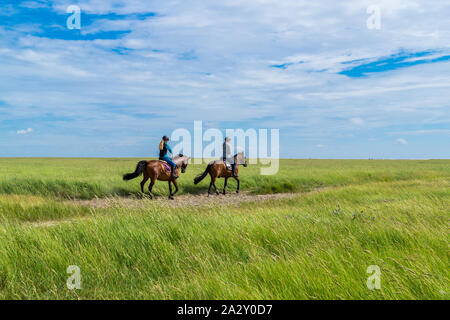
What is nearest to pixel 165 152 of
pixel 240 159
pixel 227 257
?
pixel 240 159

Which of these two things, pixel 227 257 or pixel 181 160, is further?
pixel 181 160

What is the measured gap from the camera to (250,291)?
371 centimetres

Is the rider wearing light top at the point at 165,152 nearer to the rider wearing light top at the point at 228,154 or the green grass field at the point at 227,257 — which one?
the rider wearing light top at the point at 228,154

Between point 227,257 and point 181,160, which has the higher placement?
point 181,160

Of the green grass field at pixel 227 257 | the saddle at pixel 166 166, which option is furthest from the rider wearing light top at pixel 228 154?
the green grass field at pixel 227 257

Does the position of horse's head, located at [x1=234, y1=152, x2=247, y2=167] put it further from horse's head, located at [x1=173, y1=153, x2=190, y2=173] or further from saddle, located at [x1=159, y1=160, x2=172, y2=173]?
saddle, located at [x1=159, y1=160, x2=172, y2=173]

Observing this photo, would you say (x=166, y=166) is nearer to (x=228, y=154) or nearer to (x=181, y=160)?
(x=181, y=160)

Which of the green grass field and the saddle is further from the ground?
the saddle

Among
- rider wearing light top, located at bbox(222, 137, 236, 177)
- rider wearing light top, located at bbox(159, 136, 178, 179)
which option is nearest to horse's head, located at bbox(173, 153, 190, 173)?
rider wearing light top, located at bbox(159, 136, 178, 179)

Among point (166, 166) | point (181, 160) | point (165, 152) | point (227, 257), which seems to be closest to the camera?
point (227, 257)

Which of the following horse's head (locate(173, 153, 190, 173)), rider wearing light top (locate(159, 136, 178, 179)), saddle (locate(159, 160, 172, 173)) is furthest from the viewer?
horse's head (locate(173, 153, 190, 173))

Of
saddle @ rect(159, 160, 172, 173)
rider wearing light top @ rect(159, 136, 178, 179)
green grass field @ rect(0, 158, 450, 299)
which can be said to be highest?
rider wearing light top @ rect(159, 136, 178, 179)
